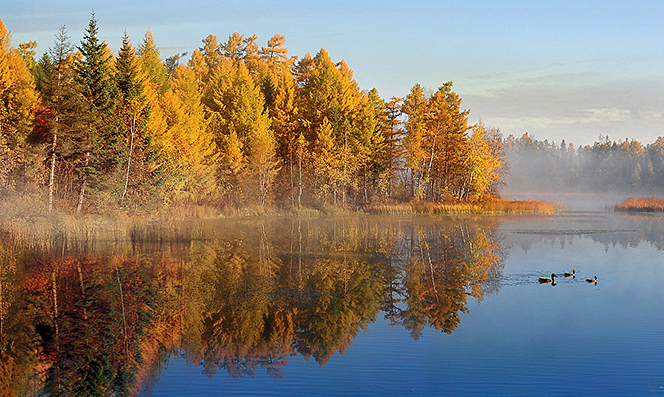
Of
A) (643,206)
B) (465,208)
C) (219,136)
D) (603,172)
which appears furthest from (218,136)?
(603,172)

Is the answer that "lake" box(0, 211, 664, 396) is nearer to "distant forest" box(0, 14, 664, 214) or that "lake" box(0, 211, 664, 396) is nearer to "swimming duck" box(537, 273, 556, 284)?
"swimming duck" box(537, 273, 556, 284)

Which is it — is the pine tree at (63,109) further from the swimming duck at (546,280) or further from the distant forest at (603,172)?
the distant forest at (603,172)

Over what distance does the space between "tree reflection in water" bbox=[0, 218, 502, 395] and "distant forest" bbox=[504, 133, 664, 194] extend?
5513 inches

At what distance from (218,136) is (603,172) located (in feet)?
485

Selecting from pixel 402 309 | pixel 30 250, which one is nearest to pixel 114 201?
pixel 30 250

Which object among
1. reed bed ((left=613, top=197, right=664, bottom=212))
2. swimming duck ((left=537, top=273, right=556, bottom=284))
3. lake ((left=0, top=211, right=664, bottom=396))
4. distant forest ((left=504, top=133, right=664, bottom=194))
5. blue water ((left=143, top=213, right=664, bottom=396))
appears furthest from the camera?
distant forest ((left=504, top=133, right=664, bottom=194))

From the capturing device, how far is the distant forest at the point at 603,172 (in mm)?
148000

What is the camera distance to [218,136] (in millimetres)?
55938

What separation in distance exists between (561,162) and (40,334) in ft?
677

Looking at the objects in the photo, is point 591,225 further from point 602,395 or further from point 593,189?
point 593,189

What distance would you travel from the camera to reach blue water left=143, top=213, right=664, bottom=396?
960cm

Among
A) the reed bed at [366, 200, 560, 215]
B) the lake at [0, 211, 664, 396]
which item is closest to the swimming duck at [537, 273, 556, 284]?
the lake at [0, 211, 664, 396]

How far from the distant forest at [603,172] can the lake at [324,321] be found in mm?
138674

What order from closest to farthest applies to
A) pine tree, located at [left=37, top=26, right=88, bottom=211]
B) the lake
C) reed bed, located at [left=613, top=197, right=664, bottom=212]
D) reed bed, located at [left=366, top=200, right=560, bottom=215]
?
the lake
pine tree, located at [left=37, top=26, right=88, bottom=211]
reed bed, located at [left=366, top=200, right=560, bottom=215]
reed bed, located at [left=613, top=197, right=664, bottom=212]
